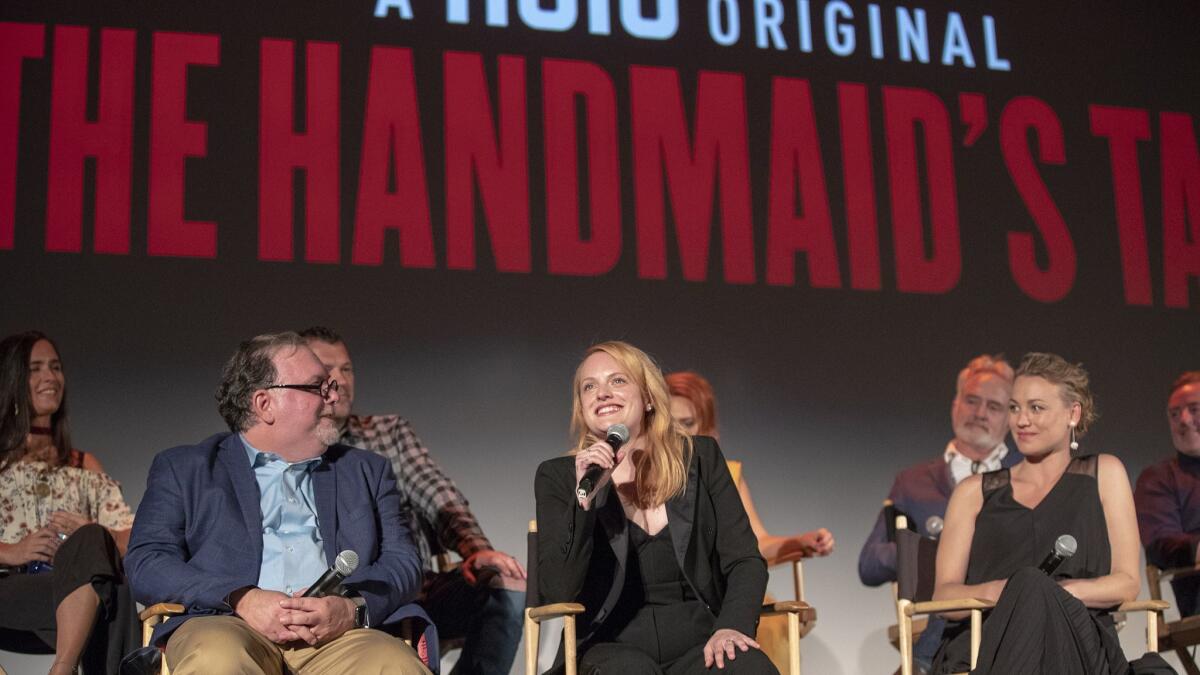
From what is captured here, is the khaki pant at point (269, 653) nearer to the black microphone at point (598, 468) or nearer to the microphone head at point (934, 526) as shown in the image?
the black microphone at point (598, 468)

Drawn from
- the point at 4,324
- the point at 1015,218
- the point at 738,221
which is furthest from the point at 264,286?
the point at 1015,218

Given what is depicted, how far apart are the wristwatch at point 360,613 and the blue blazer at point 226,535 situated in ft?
0.05

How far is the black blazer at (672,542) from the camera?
337cm

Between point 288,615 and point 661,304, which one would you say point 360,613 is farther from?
point 661,304

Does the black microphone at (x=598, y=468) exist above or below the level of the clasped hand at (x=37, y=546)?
above

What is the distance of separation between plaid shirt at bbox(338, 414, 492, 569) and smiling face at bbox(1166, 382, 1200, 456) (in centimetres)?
288

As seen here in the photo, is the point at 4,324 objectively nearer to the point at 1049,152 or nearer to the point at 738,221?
the point at 738,221

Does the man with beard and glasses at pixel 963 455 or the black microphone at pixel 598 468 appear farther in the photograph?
the man with beard and glasses at pixel 963 455

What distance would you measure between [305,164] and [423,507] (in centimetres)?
141

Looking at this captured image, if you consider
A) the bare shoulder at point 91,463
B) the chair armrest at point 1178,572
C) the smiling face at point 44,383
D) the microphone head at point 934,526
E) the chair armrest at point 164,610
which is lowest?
the chair armrest at point 1178,572

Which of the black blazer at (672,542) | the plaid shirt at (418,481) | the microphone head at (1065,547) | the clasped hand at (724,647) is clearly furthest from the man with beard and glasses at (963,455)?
the clasped hand at (724,647)

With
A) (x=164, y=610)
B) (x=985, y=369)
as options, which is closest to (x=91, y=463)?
(x=164, y=610)

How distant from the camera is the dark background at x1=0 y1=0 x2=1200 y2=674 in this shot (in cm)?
501

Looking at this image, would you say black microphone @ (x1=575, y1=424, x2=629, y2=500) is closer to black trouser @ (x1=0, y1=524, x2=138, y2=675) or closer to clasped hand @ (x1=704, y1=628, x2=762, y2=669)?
clasped hand @ (x1=704, y1=628, x2=762, y2=669)
